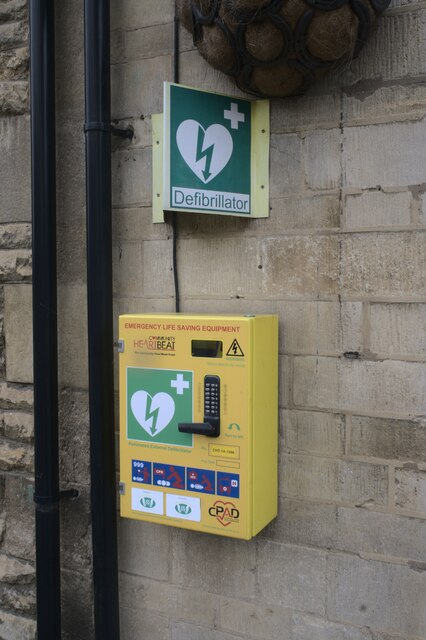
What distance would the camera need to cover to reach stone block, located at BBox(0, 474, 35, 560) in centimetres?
285

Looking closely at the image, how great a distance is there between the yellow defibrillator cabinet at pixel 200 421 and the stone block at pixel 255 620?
408mm

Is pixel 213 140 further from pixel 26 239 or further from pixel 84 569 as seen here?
pixel 84 569

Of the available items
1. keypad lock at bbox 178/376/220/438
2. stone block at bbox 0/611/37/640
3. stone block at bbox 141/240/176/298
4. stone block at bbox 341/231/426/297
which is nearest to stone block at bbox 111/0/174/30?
stone block at bbox 141/240/176/298

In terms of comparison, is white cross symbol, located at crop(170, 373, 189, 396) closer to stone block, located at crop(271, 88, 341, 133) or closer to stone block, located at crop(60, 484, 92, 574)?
stone block, located at crop(60, 484, 92, 574)

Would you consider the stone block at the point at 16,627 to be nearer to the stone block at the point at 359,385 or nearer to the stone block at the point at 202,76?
the stone block at the point at 359,385

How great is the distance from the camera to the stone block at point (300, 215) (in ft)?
7.41

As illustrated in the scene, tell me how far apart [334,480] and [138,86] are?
1785 mm

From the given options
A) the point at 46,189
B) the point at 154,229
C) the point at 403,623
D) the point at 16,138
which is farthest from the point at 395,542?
the point at 16,138

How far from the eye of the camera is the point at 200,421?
2.16 m

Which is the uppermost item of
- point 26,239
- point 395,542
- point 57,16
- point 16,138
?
point 57,16

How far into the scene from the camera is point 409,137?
2133 millimetres

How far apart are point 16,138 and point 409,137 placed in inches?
68.1

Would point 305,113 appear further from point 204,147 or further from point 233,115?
point 204,147

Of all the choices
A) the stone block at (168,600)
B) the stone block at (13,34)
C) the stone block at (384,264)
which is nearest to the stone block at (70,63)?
the stone block at (13,34)
